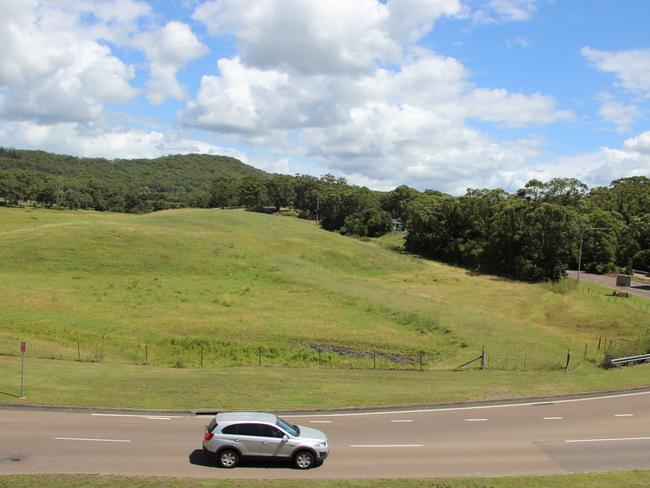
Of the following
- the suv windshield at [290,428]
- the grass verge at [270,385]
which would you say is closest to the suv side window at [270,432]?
the suv windshield at [290,428]

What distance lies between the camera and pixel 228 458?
16562mm

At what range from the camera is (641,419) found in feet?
75.4

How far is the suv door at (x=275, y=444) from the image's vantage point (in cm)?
1667

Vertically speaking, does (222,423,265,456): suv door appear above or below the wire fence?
above

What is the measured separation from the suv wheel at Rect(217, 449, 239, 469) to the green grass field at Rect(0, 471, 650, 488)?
1794 mm

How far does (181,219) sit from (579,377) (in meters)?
80.8

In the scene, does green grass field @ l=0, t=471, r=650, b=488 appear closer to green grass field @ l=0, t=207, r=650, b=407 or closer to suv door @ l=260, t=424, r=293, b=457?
suv door @ l=260, t=424, r=293, b=457

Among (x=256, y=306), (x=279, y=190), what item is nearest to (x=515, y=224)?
(x=256, y=306)

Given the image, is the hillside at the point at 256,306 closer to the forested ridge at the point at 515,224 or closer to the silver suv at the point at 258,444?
the forested ridge at the point at 515,224

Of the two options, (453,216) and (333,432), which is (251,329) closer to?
(333,432)

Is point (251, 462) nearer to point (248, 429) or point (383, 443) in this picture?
point (248, 429)

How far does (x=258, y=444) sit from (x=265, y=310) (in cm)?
3292

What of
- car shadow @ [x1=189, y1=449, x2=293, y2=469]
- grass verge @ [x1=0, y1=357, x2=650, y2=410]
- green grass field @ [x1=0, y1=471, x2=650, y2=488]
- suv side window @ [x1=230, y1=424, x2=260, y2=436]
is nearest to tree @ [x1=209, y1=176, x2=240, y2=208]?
grass verge @ [x1=0, y1=357, x2=650, y2=410]

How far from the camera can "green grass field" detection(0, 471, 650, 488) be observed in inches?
543
